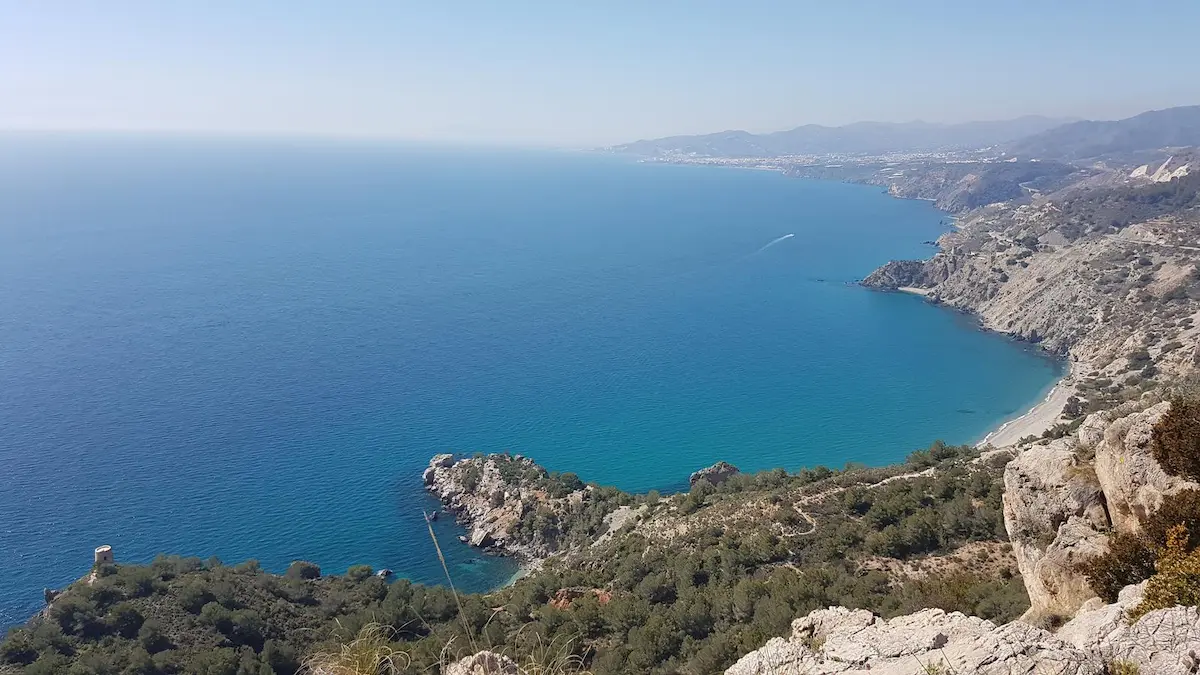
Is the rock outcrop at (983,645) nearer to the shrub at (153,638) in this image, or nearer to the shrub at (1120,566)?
the shrub at (1120,566)

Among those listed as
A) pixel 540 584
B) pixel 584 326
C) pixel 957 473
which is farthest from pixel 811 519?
pixel 584 326

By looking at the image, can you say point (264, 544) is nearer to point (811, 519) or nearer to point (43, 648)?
point (43, 648)

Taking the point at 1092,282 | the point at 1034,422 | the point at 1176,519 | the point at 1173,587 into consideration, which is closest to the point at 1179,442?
the point at 1176,519

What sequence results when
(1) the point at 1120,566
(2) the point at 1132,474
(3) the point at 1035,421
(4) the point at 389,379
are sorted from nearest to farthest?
(1) the point at 1120,566
(2) the point at 1132,474
(3) the point at 1035,421
(4) the point at 389,379

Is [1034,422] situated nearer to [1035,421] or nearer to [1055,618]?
[1035,421]

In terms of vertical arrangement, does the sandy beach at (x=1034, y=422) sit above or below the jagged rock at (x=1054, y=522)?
below

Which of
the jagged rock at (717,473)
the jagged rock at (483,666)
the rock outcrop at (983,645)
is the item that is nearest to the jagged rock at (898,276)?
the jagged rock at (717,473)

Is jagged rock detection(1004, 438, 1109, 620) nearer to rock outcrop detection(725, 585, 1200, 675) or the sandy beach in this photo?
rock outcrop detection(725, 585, 1200, 675)
